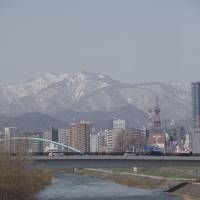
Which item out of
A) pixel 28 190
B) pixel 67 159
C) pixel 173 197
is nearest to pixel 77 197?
pixel 67 159

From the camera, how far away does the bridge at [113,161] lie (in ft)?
314

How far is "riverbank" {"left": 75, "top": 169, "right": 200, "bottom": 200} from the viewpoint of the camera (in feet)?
325

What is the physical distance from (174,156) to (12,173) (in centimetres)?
3348

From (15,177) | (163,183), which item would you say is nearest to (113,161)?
(163,183)

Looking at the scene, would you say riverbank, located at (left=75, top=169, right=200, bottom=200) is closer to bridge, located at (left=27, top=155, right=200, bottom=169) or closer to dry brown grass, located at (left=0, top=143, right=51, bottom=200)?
bridge, located at (left=27, top=155, right=200, bottom=169)

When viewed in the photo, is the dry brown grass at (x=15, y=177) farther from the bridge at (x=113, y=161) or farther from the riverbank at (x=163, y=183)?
the riverbank at (x=163, y=183)

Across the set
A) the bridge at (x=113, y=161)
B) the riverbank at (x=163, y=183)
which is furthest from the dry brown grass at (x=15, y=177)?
the riverbank at (x=163, y=183)

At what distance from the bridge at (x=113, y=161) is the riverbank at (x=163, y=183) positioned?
4654 mm

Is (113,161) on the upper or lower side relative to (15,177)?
upper

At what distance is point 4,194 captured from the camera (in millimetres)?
71750

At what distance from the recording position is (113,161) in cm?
9838

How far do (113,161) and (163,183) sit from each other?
24.8 m

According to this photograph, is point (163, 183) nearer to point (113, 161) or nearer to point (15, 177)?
point (113, 161)

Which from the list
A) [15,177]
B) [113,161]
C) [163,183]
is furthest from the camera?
[163,183]
